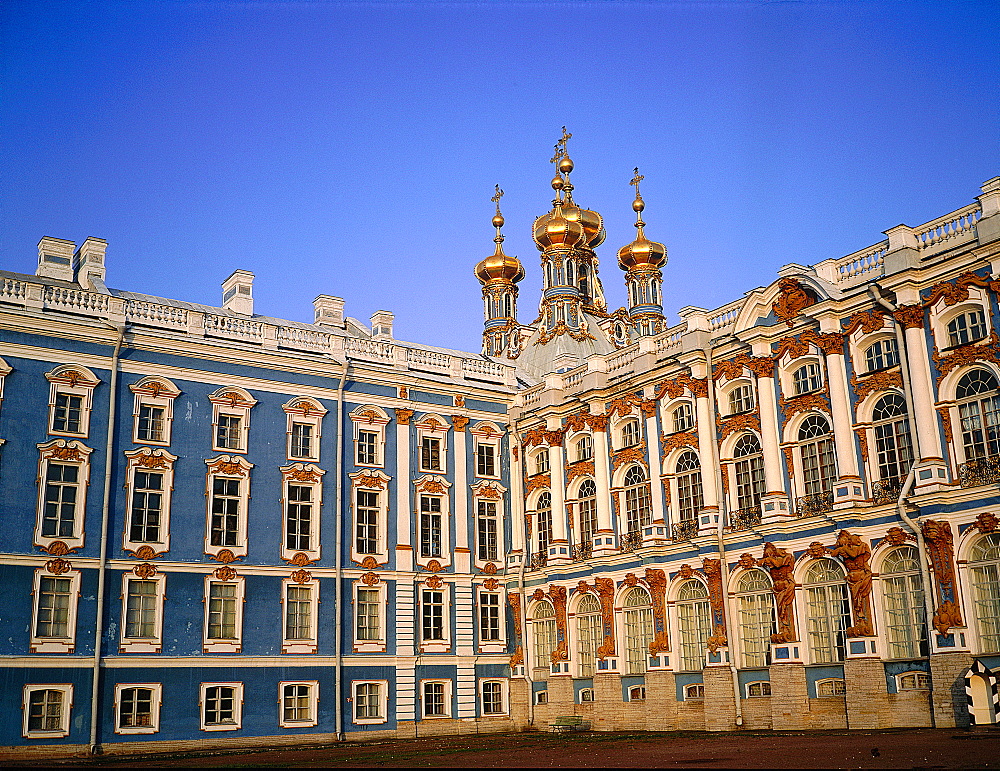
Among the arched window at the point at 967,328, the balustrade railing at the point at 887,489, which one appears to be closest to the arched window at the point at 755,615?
the balustrade railing at the point at 887,489

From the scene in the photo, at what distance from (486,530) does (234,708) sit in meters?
10.9

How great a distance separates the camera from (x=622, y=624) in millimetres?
33969

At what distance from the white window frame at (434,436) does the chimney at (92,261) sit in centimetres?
1174

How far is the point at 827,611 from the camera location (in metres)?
28.3

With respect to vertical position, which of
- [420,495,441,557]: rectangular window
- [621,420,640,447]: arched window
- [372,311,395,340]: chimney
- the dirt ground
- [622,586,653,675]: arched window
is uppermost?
[372,311,395,340]: chimney

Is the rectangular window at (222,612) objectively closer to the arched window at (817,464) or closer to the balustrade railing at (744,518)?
the balustrade railing at (744,518)

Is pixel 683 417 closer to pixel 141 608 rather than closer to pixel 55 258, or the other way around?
pixel 141 608

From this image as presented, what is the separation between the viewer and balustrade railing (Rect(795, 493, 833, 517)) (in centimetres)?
2859

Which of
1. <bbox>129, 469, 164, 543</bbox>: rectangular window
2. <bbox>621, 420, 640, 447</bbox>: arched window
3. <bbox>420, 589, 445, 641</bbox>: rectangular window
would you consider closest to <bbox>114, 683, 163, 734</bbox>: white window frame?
<bbox>129, 469, 164, 543</bbox>: rectangular window

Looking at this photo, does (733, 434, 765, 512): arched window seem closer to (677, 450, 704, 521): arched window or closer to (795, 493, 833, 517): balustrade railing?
(677, 450, 704, 521): arched window

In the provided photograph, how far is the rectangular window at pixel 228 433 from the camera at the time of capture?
3397 centimetres

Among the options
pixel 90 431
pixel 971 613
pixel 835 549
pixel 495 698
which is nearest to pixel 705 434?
pixel 835 549

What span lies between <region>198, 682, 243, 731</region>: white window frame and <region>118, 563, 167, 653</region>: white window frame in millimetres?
1882

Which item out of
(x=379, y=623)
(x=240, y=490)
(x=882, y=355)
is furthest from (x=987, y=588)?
(x=240, y=490)
